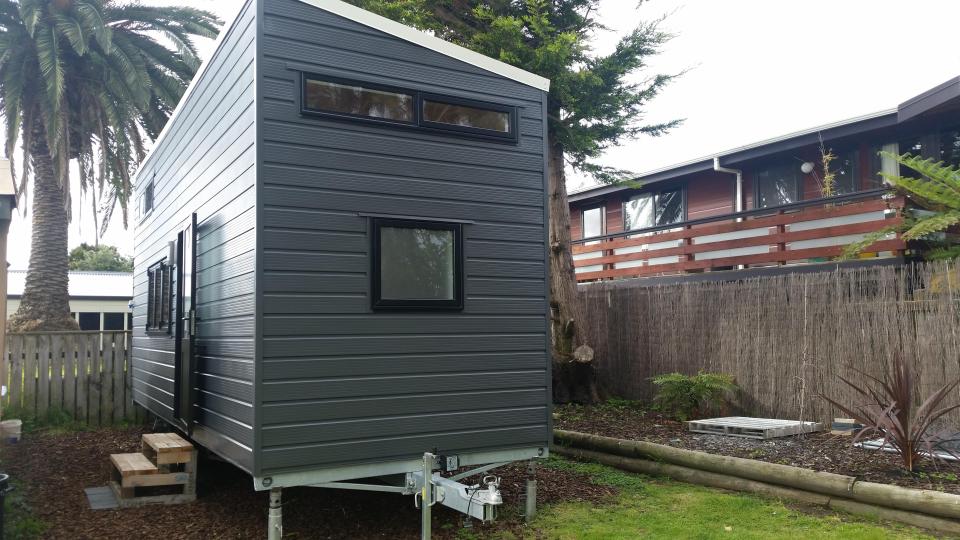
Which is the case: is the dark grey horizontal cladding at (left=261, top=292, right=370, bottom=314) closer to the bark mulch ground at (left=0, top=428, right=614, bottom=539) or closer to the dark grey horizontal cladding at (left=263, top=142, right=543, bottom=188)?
the dark grey horizontal cladding at (left=263, top=142, right=543, bottom=188)

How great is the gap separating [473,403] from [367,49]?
8.52 ft

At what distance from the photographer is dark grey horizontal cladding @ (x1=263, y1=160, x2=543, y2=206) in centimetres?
482

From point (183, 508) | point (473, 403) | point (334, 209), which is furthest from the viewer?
point (183, 508)

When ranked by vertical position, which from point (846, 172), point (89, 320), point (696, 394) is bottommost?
point (696, 394)

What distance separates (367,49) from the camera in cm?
522

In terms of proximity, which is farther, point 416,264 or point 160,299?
point 160,299

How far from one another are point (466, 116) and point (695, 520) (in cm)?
341

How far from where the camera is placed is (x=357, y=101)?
5.17 m

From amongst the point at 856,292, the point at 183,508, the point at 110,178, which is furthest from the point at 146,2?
the point at 856,292

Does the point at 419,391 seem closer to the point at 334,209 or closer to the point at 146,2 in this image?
the point at 334,209

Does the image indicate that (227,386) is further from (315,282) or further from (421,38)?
(421,38)

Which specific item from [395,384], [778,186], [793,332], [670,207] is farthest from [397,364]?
[670,207]

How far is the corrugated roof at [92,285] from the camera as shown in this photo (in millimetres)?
24719

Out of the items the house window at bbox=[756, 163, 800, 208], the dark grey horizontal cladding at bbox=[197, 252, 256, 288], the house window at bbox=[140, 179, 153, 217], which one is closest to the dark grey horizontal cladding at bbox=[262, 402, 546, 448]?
the dark grey horizontal cladding at bbox=[197, 252, 256, 288]
